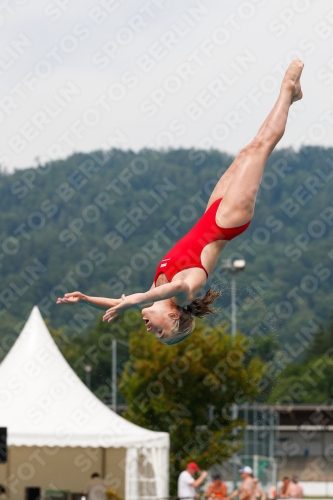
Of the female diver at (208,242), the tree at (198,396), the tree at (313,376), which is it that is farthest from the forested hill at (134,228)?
the female diver at (208,242)

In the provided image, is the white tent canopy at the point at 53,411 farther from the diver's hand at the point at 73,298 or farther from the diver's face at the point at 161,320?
the diver's hand at the point at 73,298

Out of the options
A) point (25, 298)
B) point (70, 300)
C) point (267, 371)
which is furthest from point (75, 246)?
point (70, 300)

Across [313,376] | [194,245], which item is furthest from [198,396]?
[313,376]

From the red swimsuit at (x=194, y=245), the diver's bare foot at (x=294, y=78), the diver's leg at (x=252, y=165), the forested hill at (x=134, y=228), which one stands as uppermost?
the forested hill at (x=134, y=228)

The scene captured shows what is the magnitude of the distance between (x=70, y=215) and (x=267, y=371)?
78.4 m

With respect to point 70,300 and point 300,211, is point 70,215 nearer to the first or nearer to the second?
point 300,211

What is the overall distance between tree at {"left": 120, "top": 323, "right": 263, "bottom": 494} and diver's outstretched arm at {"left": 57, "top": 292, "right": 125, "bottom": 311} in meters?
22.7

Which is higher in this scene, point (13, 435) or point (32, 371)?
point (32, 371)

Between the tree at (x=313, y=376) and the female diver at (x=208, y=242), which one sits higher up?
the tree at (x=313, y=376)

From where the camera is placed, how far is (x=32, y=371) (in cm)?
1995

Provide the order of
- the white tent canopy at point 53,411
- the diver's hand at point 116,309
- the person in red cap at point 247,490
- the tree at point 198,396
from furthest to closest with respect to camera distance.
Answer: the tree at point 198,396, the person in red cap at point 247,490, the white tent canopy at point 53,411, the diver's hand at point 116,309

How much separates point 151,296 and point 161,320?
2.59ft

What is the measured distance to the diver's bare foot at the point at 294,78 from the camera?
9.85 m

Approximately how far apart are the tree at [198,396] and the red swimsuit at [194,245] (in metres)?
22.1
